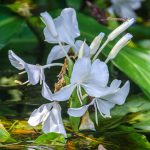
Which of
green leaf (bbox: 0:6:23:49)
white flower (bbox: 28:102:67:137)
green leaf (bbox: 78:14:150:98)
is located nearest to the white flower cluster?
white flower (bbox: 28:102:67:137)

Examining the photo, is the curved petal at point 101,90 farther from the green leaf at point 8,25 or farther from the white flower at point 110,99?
the green leaf at point 8,25

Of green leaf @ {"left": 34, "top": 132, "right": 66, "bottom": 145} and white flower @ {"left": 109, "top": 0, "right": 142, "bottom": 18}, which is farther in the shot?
white flower @ {"left": 109, "top": 0, "right": 142, "bottom": 18}

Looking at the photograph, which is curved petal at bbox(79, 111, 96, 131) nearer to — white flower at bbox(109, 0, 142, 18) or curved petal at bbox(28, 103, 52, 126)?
curved petal at bbox(28, 103, 52, 126)

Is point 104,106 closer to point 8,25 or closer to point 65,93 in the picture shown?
point 65,93

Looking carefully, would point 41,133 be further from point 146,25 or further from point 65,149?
point 146,25

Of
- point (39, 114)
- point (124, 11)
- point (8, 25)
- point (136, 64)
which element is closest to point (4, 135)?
point (39, 114)

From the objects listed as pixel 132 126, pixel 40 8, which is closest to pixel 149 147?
pixel 132 126

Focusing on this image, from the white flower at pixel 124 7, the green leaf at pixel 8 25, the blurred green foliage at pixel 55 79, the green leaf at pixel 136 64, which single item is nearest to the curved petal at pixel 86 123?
the blurred green foliage at pixel 55 79
